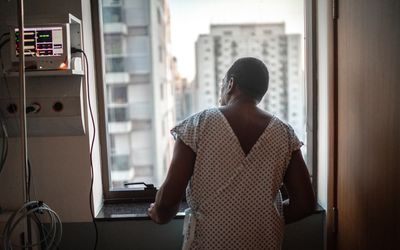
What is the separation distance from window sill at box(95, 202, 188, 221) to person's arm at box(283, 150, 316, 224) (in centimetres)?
65

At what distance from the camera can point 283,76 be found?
2248 mm

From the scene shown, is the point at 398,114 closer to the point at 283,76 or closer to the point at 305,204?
the point at 305,204

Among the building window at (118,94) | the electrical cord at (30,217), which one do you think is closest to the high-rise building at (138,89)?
the building window at (118,94)

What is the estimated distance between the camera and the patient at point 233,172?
1.43 m

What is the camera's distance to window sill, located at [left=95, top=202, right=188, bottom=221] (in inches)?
79.5

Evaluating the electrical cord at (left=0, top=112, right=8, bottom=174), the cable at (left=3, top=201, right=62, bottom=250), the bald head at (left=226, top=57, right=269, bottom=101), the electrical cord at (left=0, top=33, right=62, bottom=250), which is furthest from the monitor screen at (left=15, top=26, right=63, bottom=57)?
the bald head at (left=226, top=57, right=269, bottom=101)

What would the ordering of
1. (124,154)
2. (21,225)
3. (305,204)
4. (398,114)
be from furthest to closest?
(124,154)
(21,225)
(305,204)
(398,114)

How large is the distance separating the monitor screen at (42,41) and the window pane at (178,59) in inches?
19.7

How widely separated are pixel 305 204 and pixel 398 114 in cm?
48

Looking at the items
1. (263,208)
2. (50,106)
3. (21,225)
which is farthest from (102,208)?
(263,208)

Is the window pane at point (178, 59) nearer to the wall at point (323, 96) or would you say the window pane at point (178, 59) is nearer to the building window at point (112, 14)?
the building window at point (112, 14)

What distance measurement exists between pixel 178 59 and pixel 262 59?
451 millimetres

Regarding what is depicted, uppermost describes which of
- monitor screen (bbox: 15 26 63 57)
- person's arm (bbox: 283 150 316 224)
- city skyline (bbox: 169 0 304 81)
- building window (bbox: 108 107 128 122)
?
city skyline (bbox: 169 0 304 81)

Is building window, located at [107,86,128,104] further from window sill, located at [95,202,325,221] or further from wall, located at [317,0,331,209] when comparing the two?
wall, located at [317,0,331,209]
